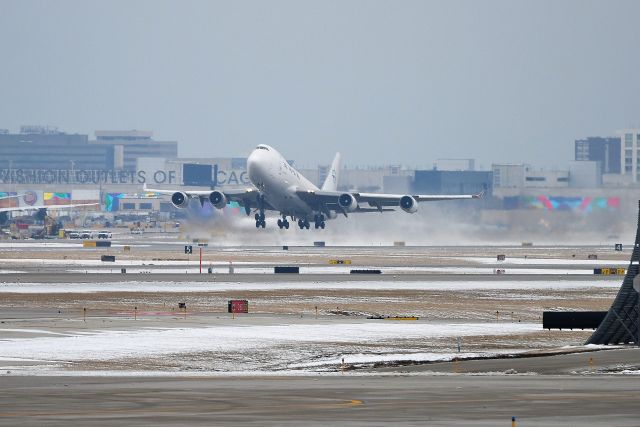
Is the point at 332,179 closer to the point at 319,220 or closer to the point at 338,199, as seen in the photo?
the point at 319,220

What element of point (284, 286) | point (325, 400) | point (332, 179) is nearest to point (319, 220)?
point (332, 179)

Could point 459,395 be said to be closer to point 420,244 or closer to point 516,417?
point 516,417

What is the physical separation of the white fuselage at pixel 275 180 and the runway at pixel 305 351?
26430mm

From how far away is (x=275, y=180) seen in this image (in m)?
134

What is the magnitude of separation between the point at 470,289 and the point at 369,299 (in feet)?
34.1

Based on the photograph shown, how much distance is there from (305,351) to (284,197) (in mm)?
86953

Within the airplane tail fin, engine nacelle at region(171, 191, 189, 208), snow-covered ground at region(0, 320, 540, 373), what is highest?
the airplane tail fin

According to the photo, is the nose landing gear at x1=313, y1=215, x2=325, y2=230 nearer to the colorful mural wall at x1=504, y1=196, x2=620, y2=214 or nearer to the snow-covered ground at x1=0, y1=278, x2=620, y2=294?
the colorful mural wall at x1=504, y1=196, x2=620, y2=214

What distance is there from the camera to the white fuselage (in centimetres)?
13188

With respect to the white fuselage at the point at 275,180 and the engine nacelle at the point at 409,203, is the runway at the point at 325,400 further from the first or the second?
the engine nacelle at the point at 409,203

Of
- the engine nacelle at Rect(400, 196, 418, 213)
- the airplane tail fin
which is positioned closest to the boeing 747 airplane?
the engine nacelle at Rect(400, 196, 418, 213)

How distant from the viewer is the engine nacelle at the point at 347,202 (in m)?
143

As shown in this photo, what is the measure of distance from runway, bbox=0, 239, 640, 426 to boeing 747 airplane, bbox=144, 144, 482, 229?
2764cm

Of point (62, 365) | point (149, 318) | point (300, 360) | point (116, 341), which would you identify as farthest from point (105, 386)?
point (149, 318)
